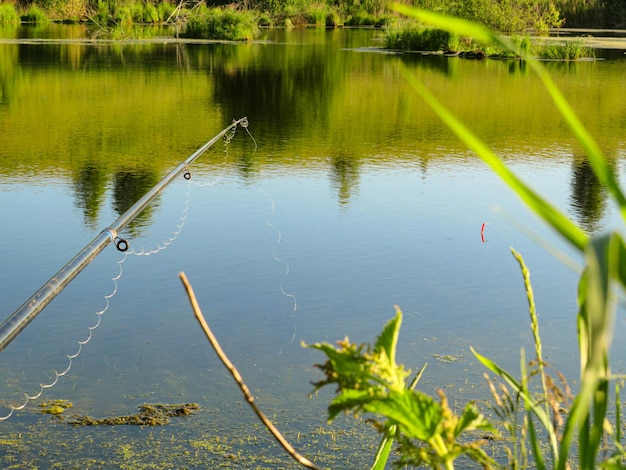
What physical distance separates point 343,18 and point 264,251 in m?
24.9

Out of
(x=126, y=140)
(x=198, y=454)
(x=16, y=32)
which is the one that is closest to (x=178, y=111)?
(x=126, y=140)

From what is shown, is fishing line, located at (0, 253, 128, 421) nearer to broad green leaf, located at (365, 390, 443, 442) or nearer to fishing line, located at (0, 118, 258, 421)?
fishing line, located at (0, 118, 258, 421)

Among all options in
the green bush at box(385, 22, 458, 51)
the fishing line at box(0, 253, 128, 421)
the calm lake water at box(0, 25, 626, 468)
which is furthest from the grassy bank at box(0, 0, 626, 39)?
the fishing line at box(0, 253, 128, 421)

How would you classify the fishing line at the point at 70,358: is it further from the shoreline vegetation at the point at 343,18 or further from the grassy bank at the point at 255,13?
the grassy bank at the point at 255,13

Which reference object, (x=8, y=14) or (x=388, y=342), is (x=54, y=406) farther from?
(x=8, y=14)

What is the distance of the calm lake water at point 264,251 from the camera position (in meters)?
2.70

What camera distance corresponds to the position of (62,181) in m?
6.06

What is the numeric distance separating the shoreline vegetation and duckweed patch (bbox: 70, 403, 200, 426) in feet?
37.0

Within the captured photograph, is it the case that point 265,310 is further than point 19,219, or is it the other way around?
point 19,219

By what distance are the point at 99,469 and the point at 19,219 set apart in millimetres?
2855

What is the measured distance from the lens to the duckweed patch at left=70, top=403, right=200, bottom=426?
2.62m

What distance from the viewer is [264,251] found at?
4438mm

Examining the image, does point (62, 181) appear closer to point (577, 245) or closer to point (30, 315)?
point (30, 315)

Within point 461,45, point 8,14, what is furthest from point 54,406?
point 8,14
